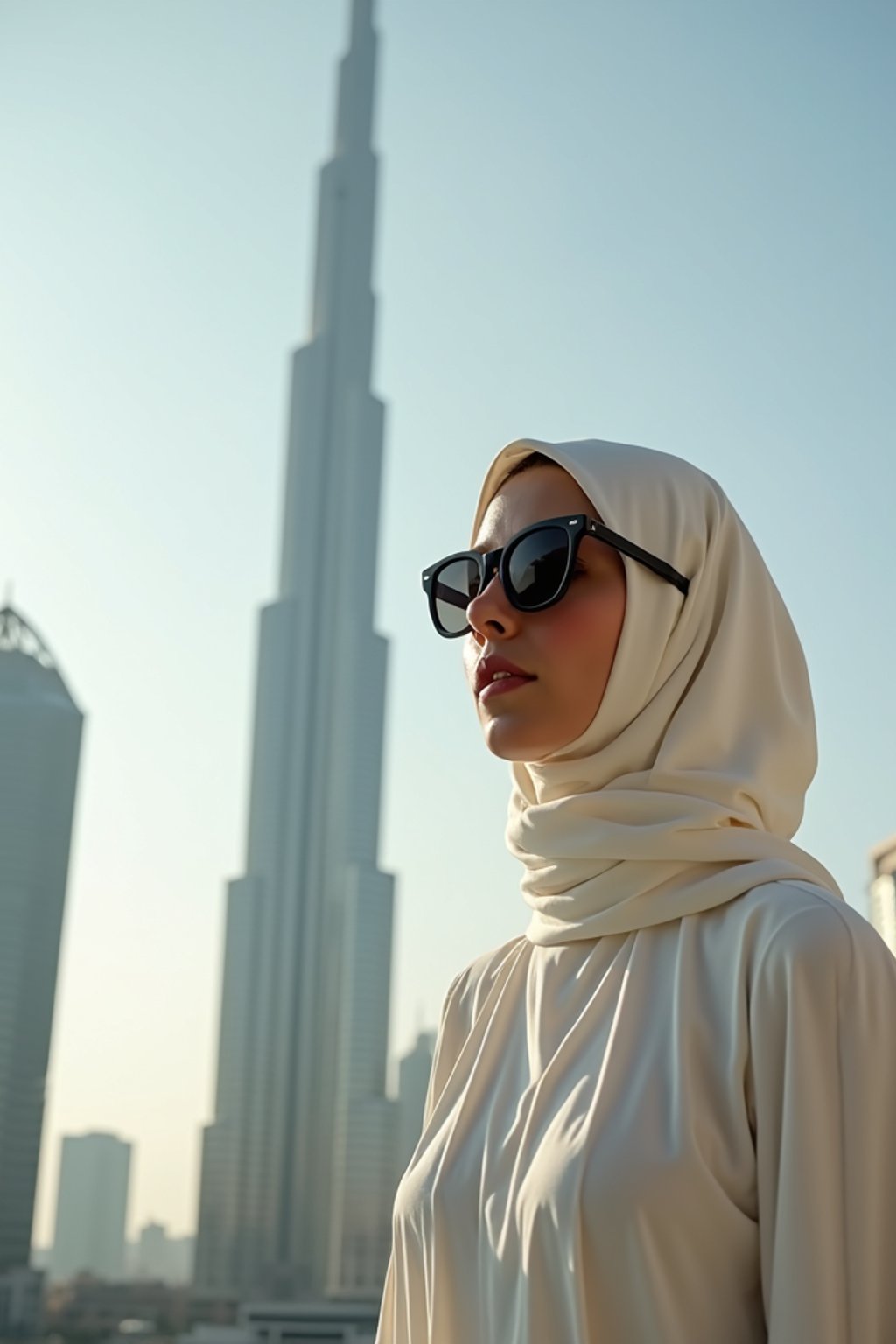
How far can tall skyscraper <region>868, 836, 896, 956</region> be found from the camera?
17750 mm

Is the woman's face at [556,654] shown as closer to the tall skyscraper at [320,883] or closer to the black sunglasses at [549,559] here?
the black sunglasses at [549,559]

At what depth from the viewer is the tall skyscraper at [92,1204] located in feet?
176

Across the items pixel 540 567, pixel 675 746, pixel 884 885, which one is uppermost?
pixel 884 885

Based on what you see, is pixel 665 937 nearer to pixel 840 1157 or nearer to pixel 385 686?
pixel 840 1157

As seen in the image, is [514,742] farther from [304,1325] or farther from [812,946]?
[304,1325]

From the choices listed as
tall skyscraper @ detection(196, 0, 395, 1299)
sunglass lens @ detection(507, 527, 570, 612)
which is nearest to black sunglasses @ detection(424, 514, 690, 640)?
sunglass lens @ detection(507, 527, 570, 612)

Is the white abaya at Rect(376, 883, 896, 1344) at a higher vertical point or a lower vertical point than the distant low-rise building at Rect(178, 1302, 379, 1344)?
higher

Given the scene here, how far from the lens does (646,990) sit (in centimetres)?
82

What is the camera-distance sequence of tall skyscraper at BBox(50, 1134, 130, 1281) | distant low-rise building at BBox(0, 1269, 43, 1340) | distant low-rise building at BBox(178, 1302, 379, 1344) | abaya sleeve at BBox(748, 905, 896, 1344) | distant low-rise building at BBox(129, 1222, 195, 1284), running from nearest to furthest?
abaya sleeve at BBox(748, 905, 896, 1344)
distant low-rise building at BBox(178, 1302, 379, 1344)
distant low-rise building at BBox(0, 1269, 43, 1340)
tall skyscraper at BBox(50, 1134, 130, 1281)
distant low-rise building at BBox(129, 1222, 195, 1284)

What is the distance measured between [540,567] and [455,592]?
0.15 meters

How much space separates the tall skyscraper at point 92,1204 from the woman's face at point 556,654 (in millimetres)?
57665

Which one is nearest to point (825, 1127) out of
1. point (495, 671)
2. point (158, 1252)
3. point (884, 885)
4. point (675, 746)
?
point (675, 746)

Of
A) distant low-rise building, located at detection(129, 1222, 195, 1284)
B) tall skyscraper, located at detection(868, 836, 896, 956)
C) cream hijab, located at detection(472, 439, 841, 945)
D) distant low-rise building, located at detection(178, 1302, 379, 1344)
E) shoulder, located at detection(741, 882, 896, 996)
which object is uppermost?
tall skyscraper, located at detection(868, 836, 896, 956)

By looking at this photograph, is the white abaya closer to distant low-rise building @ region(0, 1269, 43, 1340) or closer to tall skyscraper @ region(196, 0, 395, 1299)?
distant low-rise building @ region(0, 1269, 43, 1340)
